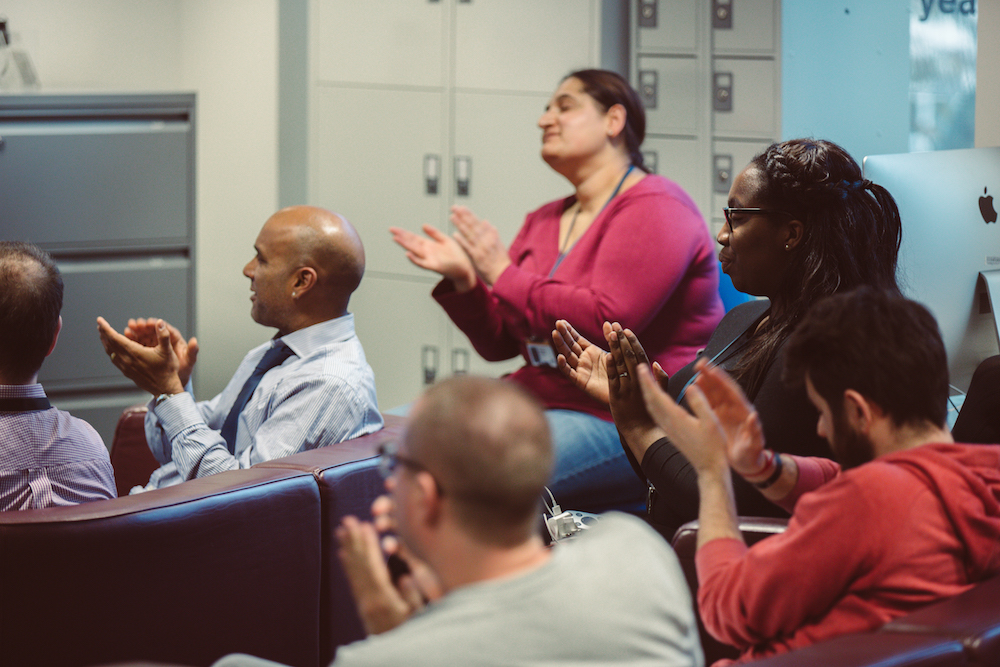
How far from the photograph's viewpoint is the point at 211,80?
5.20 metres

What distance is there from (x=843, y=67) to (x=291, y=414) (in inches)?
108

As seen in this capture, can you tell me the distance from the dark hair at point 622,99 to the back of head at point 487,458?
2.22 m

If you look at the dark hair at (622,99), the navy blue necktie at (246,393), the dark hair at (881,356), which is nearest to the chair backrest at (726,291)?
the dark hair at (622,99)

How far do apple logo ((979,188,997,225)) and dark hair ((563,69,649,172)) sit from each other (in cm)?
108

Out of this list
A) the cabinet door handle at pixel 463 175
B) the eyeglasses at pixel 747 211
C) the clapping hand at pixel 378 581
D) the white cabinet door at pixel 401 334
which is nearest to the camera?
the clapping hand at pixel 378 581

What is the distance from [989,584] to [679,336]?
1558mm

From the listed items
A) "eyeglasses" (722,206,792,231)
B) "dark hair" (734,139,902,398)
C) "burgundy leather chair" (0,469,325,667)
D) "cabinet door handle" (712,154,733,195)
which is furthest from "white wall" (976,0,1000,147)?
"burgundy leather chair" (0,469,325,667)

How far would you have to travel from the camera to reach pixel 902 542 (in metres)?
1.24

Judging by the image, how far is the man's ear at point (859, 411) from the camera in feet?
4.29

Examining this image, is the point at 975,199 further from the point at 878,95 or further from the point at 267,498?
the point at 878,95

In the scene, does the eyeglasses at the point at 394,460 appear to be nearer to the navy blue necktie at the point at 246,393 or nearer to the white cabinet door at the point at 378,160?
the navy blue necktie at the point at 246,393

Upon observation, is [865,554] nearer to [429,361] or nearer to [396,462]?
[396,462]

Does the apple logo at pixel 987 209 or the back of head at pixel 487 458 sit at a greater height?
the apple logo at pixel 987 209

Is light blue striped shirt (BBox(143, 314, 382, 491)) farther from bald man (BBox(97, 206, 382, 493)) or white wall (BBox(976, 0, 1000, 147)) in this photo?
white wall (BBox(976, 0, 1000, 147))
